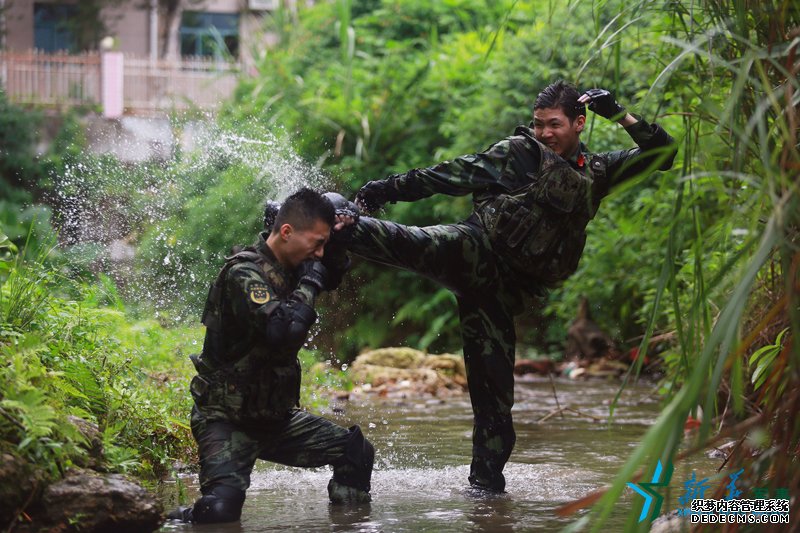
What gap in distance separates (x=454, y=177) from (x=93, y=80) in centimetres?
1726

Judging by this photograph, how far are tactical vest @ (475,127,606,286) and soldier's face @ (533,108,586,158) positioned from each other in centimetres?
6

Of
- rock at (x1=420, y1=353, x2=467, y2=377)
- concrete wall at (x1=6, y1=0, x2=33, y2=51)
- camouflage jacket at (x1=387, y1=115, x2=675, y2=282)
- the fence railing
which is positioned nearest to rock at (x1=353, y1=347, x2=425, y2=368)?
rock at (x1=420, y1=353, x2=467, y2=377)

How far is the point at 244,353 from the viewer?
439 centimetres

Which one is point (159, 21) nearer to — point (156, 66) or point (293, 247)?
point (156, 66)

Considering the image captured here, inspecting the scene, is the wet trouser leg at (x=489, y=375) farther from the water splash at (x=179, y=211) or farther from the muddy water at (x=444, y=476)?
the water splash at (x=179, y=211)

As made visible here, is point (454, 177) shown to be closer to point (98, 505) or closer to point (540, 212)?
point (540, 212)

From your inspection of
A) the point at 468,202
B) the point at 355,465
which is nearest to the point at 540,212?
the point at 355,465

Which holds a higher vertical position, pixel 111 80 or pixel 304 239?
pixel 111 80

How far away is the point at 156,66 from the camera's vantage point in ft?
69.9

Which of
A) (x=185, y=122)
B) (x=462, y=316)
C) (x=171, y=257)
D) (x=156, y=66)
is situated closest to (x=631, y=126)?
(x=462, y=316)

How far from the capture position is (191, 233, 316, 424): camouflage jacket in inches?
170

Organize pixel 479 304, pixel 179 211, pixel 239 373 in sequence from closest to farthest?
pixel 239 373 < pixel 479 304 < pixel 179 211

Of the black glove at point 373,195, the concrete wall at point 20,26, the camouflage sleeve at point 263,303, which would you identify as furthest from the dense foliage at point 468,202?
the concrete wall at point 20,26

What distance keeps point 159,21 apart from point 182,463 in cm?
2101
